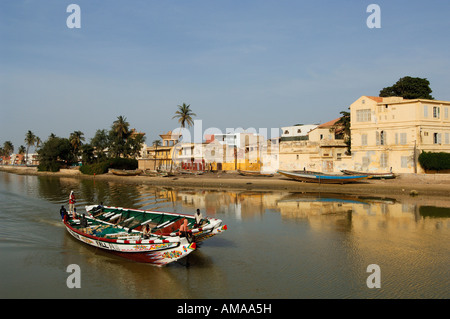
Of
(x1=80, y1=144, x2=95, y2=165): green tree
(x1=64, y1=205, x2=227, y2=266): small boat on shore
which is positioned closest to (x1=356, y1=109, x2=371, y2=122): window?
(x1=64, y1=205, x2=227, y2=266): small boat on shore

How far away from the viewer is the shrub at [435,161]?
37.6 m

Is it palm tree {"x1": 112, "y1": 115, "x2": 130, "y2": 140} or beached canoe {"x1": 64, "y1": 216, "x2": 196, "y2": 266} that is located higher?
palm tree {"x1": 112, "y1": 115, "x2": 130, "y2": 140}

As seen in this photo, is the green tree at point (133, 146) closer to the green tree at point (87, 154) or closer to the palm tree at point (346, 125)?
the green tree at point (87, 154)

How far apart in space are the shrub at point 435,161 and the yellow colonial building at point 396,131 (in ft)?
3.43

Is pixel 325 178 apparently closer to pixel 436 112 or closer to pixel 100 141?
pixel 436 112

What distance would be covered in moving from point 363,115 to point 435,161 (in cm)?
992

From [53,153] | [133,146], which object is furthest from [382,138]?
[53,153]

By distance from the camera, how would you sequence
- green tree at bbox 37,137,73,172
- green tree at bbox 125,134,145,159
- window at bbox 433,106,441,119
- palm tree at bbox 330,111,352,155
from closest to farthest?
1. window at bbox 433,106,441,119
2. palm tree at bbox 330,111,352,155
3. green tree at bbox 125,134,145,159
4. green tree at bbox 37,137,73,172

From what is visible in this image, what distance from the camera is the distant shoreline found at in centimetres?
3472

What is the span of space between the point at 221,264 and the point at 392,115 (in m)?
35.7

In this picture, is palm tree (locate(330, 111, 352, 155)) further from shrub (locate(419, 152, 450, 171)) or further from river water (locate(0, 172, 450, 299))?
river water (locate(0, 172, 450, 299))
